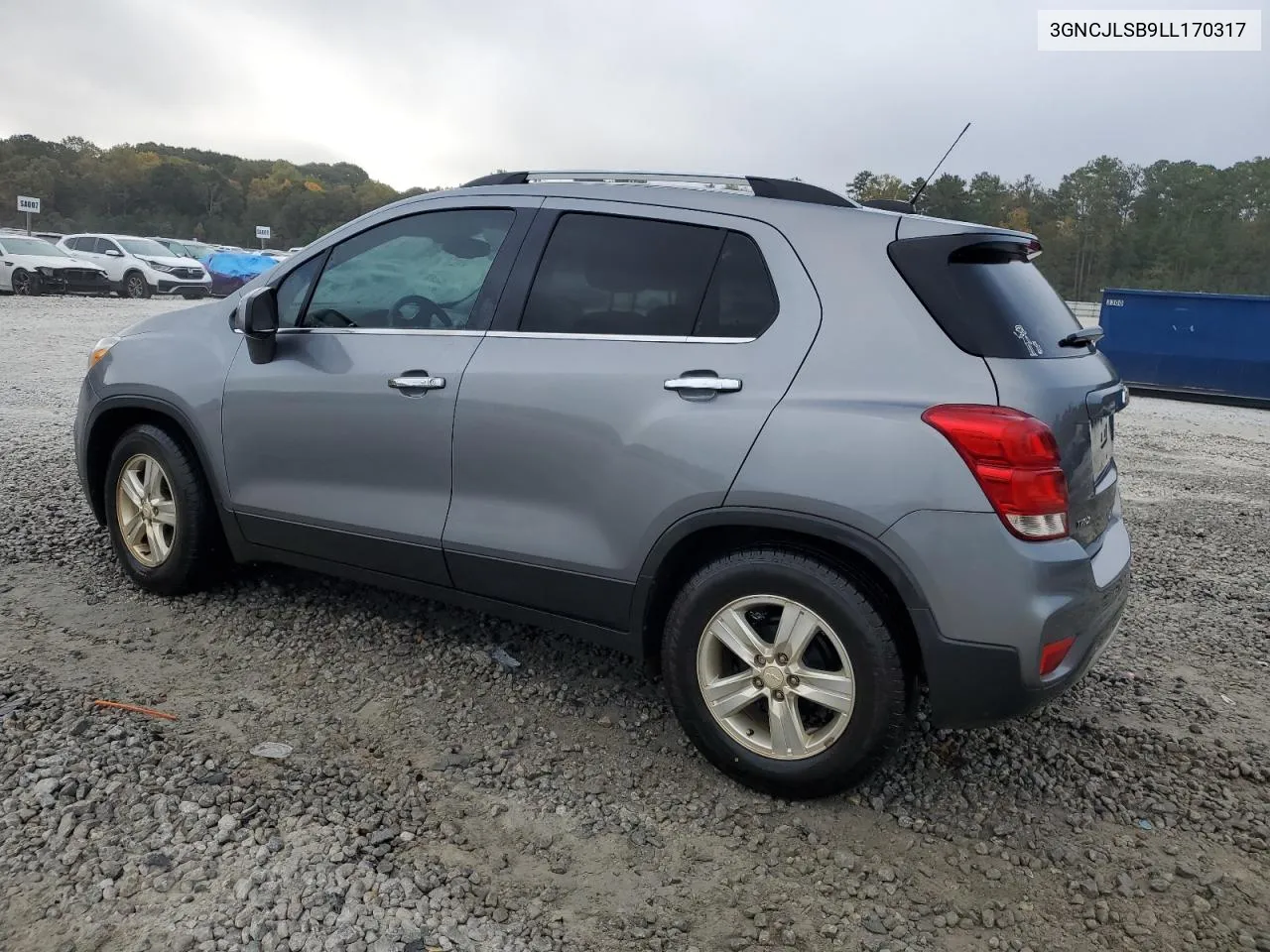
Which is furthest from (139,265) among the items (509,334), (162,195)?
(162,195)

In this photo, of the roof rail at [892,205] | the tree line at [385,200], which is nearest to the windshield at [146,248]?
the tree line at [385,200]

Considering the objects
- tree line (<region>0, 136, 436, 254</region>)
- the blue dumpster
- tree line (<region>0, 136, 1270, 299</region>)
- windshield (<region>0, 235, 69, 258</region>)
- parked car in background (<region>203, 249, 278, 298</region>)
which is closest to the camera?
the blue dumpster

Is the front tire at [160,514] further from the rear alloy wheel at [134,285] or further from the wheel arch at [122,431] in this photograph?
the rear alloy wheel at [134,285]

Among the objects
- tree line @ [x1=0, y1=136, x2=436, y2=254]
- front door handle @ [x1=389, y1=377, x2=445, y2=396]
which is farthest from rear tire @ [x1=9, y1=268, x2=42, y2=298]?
Result: tree line @ [x1=0, y1=136, x2=436, y2=254]

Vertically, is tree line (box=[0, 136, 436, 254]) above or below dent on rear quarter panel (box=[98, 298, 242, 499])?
above

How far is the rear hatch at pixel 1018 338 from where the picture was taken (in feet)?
8.82

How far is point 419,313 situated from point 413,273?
0.19m

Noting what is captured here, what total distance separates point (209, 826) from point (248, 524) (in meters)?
1.62

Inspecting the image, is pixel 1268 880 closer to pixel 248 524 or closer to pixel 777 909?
pixel 777 909

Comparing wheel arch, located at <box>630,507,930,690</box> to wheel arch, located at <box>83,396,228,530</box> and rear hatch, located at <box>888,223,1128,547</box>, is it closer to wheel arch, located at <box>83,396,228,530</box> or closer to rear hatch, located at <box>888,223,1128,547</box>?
rear hatch, located at <box>888,223,1128,547</box>

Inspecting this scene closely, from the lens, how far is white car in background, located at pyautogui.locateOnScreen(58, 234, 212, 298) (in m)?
24.9

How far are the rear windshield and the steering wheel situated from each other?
160 centimetres

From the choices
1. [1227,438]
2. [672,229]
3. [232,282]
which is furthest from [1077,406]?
[232,282]

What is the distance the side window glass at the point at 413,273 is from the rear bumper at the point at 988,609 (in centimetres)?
180
